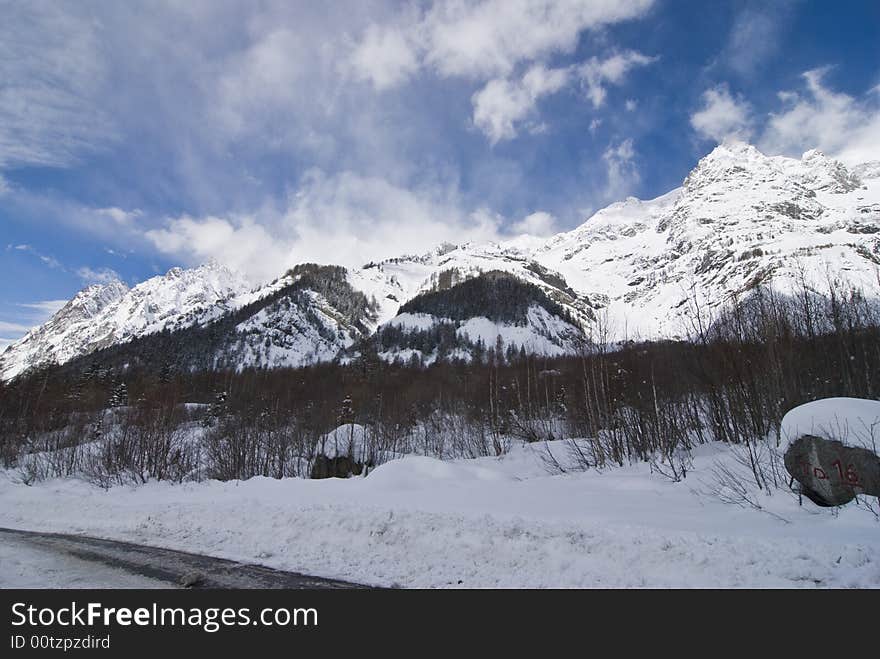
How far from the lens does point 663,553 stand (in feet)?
22.7

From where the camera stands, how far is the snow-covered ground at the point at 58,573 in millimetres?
6992

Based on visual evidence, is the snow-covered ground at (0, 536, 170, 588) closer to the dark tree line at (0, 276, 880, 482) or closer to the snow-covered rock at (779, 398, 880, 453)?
the snow-covered rock at (779, 398, 880, 453)

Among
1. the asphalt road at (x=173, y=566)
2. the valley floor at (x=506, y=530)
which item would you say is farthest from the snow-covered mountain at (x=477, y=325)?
the asphalt road at (x=173, y=566)

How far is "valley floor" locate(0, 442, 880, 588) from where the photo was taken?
252 inches

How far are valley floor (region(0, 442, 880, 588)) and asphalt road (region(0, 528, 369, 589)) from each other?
1.40ft

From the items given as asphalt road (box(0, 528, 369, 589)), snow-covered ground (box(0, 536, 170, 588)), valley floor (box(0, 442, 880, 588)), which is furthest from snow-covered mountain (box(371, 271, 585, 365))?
snow-covered ground (box(0, 536, 170, 588))

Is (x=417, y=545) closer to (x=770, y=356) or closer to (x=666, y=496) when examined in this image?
(x=666, y=496)

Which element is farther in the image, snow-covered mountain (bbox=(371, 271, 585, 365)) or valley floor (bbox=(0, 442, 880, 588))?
snow-covered mountain (bbox=(371, 271, 585, 365))

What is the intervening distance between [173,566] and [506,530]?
6.49m

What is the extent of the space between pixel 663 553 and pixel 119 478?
2846 centimetres

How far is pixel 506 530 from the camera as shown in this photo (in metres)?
8.72

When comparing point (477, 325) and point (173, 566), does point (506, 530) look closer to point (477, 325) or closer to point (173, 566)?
point (173, 566)

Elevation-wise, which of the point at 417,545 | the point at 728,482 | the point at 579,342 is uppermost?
the point at 579,342
